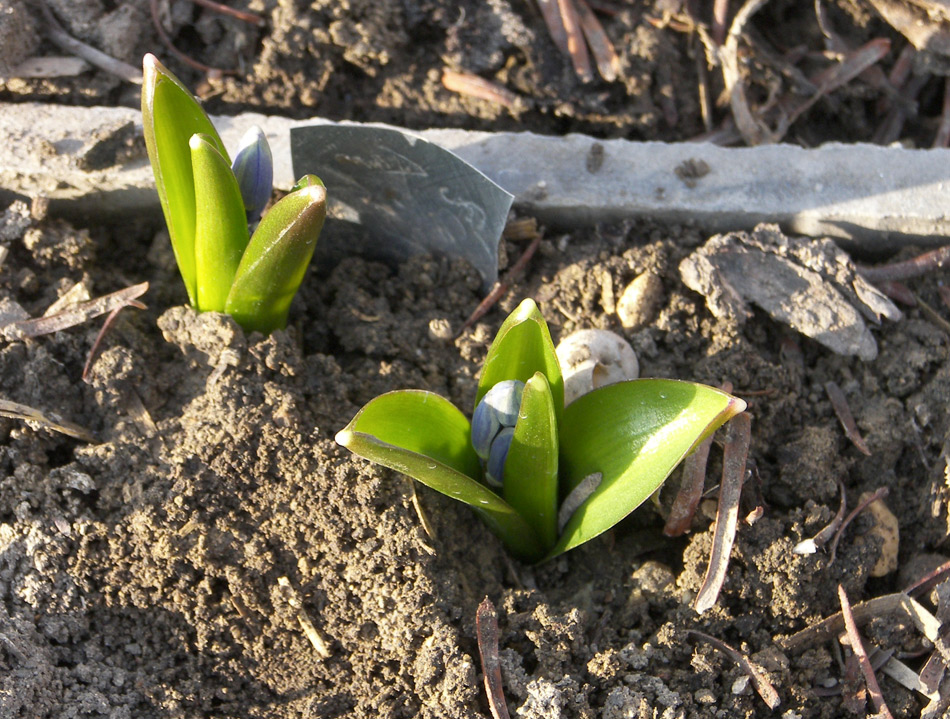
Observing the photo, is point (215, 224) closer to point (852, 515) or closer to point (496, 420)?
point (496, 420)

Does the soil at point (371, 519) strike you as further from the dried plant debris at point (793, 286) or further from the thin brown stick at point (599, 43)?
the thin brown stick at point (599, 43)

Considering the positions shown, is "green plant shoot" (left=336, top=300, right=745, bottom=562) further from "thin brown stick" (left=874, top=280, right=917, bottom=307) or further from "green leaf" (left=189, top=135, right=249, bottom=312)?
"thin brown stick" (left=874, top=280, right=917, bottom=307)

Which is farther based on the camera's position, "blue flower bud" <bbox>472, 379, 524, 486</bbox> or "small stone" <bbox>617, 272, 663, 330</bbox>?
"small stone" <bbox>617, 272, 663, 330</bbox>

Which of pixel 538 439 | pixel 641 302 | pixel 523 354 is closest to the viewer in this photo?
pixel 538 439

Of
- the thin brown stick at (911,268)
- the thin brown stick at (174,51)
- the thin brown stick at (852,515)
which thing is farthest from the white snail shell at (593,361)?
the thin brown stick at (174,51)

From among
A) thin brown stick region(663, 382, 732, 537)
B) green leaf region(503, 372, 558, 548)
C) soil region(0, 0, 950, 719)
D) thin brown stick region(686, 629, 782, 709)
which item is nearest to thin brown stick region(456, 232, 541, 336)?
soil region(0, 0, 950, 719)

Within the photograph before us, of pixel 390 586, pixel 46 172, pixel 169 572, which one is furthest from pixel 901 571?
pixel 46 172

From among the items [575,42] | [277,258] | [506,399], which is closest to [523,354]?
[506,399]
